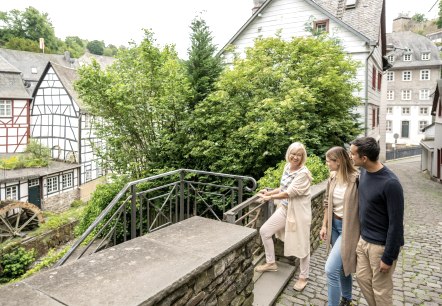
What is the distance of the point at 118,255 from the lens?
2.65m

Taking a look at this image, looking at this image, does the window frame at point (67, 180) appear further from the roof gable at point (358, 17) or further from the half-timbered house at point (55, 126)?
the roof gable at point (358, 17)

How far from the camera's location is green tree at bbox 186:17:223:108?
1060 cm

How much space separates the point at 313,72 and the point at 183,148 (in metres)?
4.72

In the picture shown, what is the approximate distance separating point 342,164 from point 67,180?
24.6 metres

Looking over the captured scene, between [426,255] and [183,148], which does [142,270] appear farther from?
[183,148]

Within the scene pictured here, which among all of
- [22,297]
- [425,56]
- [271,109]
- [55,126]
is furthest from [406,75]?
[22,297]

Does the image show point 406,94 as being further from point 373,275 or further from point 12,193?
point 373,275

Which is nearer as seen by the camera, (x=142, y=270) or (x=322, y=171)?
(x=142, y=270)

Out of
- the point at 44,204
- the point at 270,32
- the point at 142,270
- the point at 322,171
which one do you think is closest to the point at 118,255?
the point at 142,270

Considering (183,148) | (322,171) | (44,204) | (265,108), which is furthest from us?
(44,204)

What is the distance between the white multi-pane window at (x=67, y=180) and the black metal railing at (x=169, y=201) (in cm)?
1657

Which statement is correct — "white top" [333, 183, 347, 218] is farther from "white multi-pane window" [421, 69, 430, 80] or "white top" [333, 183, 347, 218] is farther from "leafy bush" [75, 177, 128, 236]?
"white multi-pane window" [421, 69, 430, 80]

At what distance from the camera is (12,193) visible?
20812 millimetres

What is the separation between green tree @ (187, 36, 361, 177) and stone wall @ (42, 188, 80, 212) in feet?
58.1
